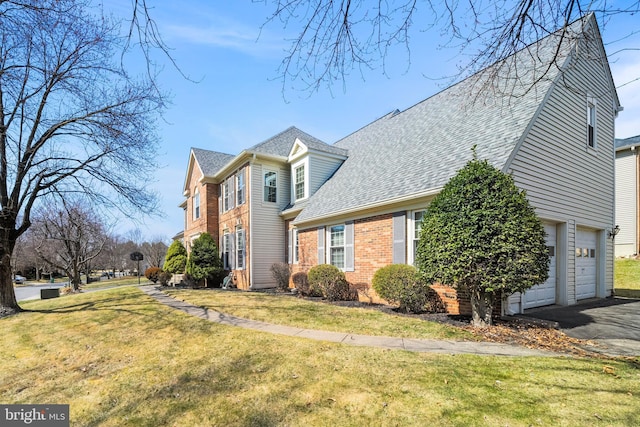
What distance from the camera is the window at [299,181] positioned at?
16516 mm

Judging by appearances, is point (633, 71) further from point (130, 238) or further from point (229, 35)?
point (130, 238)

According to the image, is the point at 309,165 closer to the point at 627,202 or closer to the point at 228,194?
the point at 228,194

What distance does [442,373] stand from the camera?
4348mm

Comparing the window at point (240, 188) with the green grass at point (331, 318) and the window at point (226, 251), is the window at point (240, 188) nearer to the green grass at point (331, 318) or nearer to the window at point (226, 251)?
the window at point (226, 251)

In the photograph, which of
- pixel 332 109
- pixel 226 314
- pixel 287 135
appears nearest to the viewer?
pixel 332 109

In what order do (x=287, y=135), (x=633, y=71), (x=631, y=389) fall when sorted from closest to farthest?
(x=631, y=389) → (x=633, y=71) → (x=287, y=135)

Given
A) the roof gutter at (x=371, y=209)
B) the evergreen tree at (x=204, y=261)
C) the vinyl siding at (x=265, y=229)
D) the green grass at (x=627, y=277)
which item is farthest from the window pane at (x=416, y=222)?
the evergreen tree at (x=204, y=261)

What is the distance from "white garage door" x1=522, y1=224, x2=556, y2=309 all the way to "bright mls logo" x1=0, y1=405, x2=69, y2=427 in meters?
10.1

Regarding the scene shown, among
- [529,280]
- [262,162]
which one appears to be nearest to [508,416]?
[529,280]

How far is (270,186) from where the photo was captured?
16.8 m

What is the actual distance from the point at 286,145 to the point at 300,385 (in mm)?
15327

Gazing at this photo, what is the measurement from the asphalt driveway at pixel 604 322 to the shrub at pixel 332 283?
547 centimetres

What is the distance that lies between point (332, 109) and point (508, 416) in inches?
170

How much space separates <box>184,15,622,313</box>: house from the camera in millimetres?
8695
